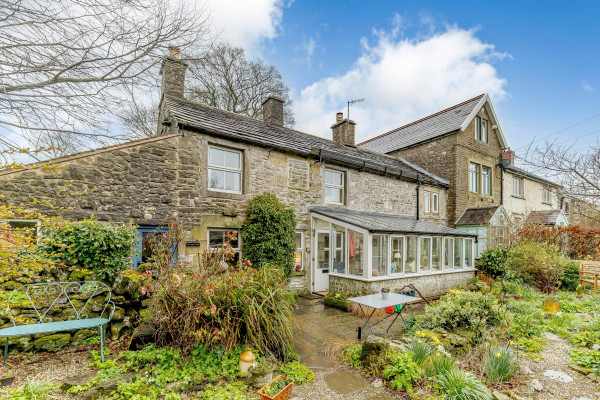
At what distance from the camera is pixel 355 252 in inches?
378

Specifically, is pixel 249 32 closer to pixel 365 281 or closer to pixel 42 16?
pixel 42 16

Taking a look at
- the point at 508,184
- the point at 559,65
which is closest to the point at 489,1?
the point at 559,65

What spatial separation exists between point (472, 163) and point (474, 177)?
852 millimetres

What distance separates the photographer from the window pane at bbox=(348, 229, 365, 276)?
9344 millimetres

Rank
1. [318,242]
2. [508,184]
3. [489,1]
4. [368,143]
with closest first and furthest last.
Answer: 1. [489,1]
2. [318,242]
3. [508,184]
4. [368,143]

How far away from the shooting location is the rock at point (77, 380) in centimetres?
333

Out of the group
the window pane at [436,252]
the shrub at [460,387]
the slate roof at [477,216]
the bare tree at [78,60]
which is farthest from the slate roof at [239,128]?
the shrub at [460,387]

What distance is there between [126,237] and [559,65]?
15411 mm

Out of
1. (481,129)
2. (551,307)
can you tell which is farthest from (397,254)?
(481,129)

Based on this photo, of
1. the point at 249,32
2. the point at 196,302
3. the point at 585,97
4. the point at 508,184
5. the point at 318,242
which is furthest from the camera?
the point at 508,184

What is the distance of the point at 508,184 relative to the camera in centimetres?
1848

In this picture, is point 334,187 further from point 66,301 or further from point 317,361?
point 66,301

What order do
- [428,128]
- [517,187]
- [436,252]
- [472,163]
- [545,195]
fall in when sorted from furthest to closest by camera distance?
[545,195] → [517,187] → [428,128] → [472,163] → [436,252]

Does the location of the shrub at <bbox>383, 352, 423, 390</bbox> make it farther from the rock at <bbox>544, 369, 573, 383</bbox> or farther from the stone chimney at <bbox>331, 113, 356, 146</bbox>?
the stone chimney at <bbox>331, 113, 356, 146</bbox>
